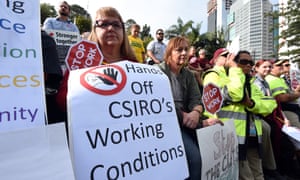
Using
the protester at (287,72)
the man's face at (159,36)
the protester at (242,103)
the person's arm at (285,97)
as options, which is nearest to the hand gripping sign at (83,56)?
the protester at (242,103)

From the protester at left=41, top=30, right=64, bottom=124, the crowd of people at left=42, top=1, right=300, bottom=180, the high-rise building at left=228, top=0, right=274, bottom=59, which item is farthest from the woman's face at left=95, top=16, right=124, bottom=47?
the high-rise building at left=228, top=0, right=274, bottom=59

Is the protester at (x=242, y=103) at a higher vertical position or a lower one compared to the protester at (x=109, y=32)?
lower

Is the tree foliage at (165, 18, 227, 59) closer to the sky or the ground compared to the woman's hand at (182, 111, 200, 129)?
closer to the sky

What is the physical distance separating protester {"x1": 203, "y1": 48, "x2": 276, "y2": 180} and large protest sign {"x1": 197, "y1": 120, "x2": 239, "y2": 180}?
10.6 inches

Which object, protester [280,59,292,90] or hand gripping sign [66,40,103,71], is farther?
protester [280,59,292,90]

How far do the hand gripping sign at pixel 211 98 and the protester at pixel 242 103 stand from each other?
403 millimetres

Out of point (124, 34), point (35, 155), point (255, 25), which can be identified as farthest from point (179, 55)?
point (255, 25)

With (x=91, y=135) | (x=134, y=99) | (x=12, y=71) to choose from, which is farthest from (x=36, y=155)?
(x=134, y=99)

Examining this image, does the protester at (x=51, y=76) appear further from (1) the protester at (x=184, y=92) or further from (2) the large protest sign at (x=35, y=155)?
(1) the protester at (x=184, y=92)

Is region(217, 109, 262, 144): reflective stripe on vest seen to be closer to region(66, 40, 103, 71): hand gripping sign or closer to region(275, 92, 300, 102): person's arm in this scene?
region(275, 92, 300, 102): person's arm

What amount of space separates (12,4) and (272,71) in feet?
13.6

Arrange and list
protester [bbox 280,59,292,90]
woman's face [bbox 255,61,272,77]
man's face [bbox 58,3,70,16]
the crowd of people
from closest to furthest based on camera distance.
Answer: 1. the crowd of people
2. woman's face [bbox 255,61,272,77]
3. man's face [bbox 58,3,70,16]
4. protester [bbox 280,59,292,90]

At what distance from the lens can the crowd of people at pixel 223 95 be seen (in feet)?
6.64

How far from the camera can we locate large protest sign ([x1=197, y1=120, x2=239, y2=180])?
212 cm
